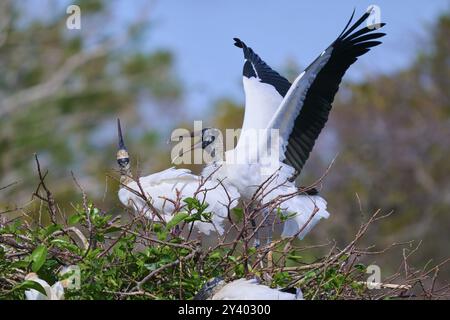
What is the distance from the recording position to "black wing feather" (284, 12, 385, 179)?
188 inches

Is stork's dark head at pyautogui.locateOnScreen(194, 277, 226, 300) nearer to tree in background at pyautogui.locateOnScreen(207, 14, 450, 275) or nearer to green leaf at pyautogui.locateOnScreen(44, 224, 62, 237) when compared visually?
green leaf at pyautogui.locateOnScreen(44, 224, 62, 237)

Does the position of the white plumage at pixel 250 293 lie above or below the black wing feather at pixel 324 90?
below

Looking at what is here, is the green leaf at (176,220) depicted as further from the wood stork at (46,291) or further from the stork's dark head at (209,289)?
the wood stork at (46,291)

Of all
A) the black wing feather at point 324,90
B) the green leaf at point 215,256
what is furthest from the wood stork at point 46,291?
the black wing feather at point 324,90

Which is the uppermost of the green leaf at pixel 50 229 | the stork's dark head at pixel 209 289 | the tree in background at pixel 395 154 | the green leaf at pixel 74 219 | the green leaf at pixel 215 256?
the green leaf at pixel 74 219

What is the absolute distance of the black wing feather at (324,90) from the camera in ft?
15.7

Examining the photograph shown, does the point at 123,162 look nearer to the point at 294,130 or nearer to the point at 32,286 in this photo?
the point at 294,130

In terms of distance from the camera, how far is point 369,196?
48.0 feet

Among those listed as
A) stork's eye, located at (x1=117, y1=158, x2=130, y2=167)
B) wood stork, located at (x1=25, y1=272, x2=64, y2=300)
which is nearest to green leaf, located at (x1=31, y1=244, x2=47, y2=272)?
wood stork, located at (x1=25, y1=272, x2=64, y2=300)

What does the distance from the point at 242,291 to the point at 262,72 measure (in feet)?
8.45

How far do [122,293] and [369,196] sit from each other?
11644mm

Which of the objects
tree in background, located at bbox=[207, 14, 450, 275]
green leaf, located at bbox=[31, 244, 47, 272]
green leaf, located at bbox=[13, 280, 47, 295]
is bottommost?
tree in background, located at bbox=[207, 14, 450, 275]

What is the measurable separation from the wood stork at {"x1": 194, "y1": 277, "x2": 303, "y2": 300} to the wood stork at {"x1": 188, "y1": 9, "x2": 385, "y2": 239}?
1.38 metres
